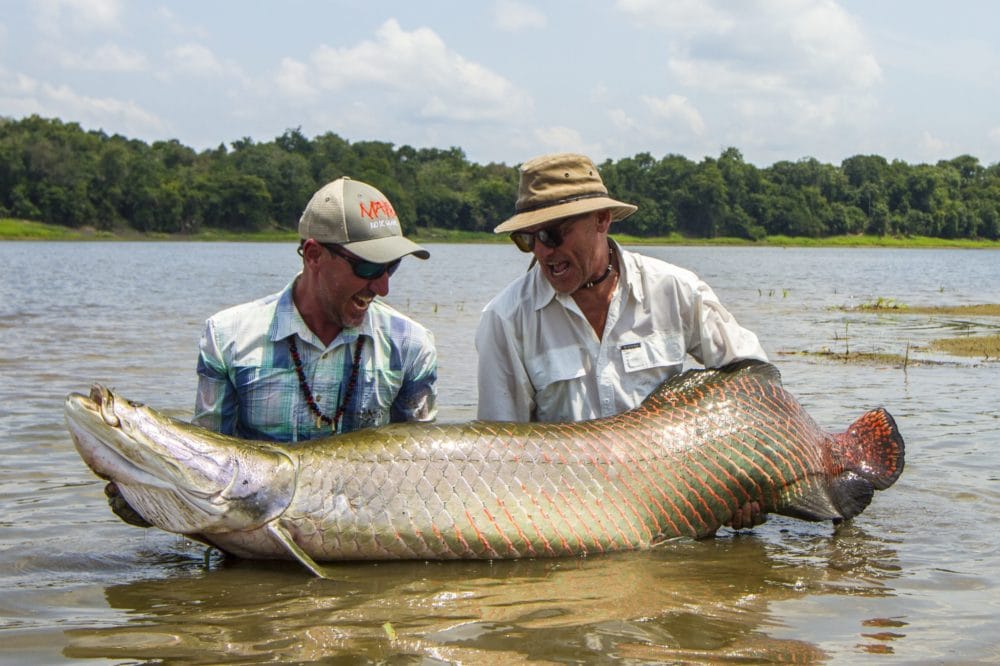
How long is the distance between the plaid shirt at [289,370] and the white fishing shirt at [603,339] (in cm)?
50

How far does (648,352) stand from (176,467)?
2.18 m

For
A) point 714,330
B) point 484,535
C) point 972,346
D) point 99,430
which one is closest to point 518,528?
point 484,535

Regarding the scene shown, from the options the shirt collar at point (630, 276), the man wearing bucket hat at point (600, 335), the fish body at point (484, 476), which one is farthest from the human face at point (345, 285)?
the shirt collar at point (630, 276)

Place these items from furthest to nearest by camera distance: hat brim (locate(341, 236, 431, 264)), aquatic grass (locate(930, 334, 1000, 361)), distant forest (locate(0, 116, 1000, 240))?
distant forest (locate(0, 116, 1000, 240)), aquatic grass (locate(930, 334, 1000, 361)), hat brim (locate(341, 236, 431, 264))

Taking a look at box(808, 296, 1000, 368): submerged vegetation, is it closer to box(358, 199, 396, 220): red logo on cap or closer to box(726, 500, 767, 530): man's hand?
box(726, 500, 767, 530): man's hand

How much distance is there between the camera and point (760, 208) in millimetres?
92062

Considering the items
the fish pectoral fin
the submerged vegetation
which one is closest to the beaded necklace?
the fish pectoral fin

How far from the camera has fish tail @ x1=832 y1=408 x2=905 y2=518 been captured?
509cm

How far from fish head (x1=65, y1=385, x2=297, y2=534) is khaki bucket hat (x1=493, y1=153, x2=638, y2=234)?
4.73 feet

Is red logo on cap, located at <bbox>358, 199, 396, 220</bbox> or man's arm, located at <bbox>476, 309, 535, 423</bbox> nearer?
red logo on cap, located at <bbox>358, 199, 396, 220</bbox>

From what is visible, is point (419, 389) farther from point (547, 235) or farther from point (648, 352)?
point (648, 352)

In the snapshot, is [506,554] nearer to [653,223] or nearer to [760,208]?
[653,223]

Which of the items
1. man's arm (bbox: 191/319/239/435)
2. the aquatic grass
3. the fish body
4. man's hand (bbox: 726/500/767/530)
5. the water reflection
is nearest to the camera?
the water reflection

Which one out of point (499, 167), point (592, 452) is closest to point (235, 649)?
point (592, 452)
